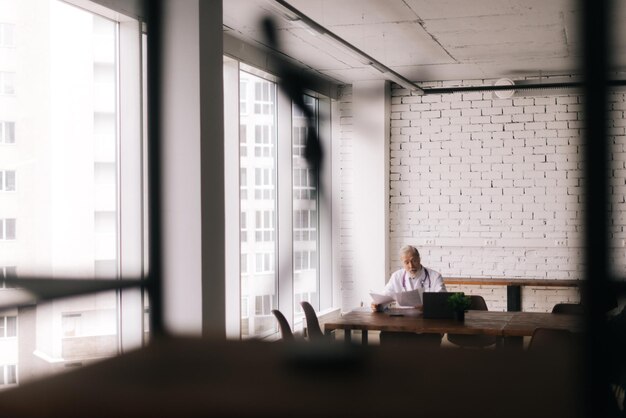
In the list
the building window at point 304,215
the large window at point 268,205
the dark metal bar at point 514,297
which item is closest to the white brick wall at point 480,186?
the dark metal bar at point 514,297

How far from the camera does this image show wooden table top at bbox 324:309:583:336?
4.75 meters

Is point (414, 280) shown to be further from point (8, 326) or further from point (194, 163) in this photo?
point (8, 326)

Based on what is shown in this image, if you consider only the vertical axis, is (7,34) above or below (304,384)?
above

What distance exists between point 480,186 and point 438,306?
3.46 m

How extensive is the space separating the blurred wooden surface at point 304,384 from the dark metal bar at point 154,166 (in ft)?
0.69

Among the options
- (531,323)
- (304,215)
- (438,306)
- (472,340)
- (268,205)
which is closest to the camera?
(531,323)

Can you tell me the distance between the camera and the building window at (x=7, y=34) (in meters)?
3.90

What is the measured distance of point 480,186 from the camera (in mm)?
8328

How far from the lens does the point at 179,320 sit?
4.30m

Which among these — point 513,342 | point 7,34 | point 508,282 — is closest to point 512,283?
point 508,282

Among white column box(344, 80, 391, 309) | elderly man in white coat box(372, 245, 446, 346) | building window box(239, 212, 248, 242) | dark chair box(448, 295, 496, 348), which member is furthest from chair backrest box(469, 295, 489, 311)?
white column box(344, 80, 391, 309)

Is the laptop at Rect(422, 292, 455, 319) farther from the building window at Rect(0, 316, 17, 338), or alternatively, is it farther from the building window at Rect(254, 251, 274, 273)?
the building window at Rect(0, 316, 17, 338)

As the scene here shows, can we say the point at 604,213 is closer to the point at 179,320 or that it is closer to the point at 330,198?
the point at 179,320

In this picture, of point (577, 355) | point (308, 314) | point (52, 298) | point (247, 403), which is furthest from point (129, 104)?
point (577, 355)
